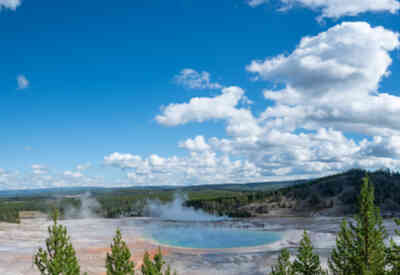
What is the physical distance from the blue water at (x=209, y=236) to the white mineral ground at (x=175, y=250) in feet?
9.09

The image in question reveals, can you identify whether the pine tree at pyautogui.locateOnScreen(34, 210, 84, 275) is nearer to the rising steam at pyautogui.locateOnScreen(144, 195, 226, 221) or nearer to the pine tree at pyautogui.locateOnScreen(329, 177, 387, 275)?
the pine tree at pyautogui.locateOnScreen(329, 177, 387, 275)

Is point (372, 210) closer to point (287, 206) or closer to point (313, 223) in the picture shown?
point (313, 223)

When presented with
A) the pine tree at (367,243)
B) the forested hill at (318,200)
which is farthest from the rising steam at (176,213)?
the pine tree at (367,243)

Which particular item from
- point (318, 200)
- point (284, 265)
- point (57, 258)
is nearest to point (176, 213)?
point (318, 200)

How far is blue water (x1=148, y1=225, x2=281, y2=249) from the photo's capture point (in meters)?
50.6

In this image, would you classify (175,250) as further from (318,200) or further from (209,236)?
(318,200)

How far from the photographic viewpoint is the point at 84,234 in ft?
199

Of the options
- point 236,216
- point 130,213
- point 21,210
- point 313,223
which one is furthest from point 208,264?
point 21,210

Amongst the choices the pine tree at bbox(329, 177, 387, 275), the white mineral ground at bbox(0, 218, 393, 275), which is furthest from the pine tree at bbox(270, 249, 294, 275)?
the white mineral ground at bbox(0, 218, 393, 275)

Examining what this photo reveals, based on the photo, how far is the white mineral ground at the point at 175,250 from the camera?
34.5 m

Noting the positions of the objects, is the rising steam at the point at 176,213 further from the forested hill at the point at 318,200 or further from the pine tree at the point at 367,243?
the pine tree at the point at 367,243

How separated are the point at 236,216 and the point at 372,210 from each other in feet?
257

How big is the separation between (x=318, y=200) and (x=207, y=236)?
1834 inches

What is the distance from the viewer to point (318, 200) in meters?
91.5
